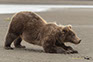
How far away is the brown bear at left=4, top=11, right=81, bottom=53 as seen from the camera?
9469mm

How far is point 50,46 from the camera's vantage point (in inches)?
372

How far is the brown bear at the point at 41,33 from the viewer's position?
9.47 meters

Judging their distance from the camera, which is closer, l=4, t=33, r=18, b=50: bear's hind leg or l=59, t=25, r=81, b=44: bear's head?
l=59, t=25, r=81, b=44: bear's head

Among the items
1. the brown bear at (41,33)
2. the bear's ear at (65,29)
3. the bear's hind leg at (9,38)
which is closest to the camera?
the brown bear at (41,33)

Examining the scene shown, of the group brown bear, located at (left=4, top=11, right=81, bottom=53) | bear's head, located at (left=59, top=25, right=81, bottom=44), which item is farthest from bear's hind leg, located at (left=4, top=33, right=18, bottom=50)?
bear's head, located at (left=59, top=25, right=81, bottom=44)

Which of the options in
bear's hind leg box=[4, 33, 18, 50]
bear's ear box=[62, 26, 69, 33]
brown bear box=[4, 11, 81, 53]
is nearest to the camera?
brown bear box=[4, 11, 81, 53]

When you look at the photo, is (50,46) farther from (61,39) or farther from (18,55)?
(18,55)

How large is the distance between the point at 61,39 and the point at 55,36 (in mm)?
218

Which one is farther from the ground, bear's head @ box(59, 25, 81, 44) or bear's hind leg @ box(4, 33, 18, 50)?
bear's head @ box(59, 25, 81, 44)

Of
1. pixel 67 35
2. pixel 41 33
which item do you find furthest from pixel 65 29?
pixel 41 33

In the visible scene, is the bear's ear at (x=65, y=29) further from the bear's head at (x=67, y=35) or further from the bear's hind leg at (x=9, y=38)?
the bear's hind leg at (x=9, y=38)

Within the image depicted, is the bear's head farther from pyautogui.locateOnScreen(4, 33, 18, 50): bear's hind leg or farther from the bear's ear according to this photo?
pyautogui.locateOnScreen(4, 33, 18, 50): bear's hind leg

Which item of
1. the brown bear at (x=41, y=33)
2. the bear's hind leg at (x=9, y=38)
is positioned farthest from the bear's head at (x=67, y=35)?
the bear's hind leg at (x=9, y=38)

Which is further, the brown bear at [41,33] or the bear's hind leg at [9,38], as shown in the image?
the bear's hind leg at [9,38]
